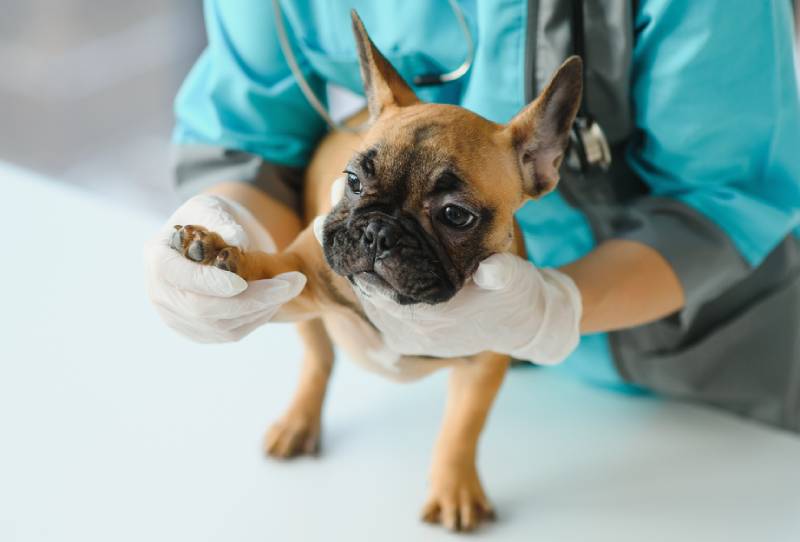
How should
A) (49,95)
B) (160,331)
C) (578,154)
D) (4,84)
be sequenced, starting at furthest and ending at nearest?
1. (49,95)
2. (4,84)
3. (160,331)
4. (578,154)

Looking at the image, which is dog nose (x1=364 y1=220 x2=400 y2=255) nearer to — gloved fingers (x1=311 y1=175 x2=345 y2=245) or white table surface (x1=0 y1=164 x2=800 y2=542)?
gloved fingers (x1=311 y1=175 x2=345 y2=245)

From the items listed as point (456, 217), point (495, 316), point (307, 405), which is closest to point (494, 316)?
point (495, 316)

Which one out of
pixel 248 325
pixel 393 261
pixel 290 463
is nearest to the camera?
pixel 393 261

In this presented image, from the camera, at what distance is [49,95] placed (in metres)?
2.34

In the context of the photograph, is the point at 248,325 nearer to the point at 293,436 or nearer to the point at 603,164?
the point at 293,436

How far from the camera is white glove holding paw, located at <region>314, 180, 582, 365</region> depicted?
1.06 m

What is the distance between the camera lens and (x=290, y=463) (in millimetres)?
1438

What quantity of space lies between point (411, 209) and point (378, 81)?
0.22 m

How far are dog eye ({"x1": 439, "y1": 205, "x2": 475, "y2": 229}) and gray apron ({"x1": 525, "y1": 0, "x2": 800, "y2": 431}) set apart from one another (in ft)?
1.10

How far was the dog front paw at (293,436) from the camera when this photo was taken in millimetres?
1441

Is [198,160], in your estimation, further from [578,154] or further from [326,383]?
[578,154]

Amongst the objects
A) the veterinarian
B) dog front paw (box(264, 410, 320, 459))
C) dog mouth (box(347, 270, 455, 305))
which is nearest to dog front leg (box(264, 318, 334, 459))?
dog front paw (box(264, 410, 320, 459))

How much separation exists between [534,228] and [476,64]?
13.1 inches

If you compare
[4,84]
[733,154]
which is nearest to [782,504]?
[733,154]
